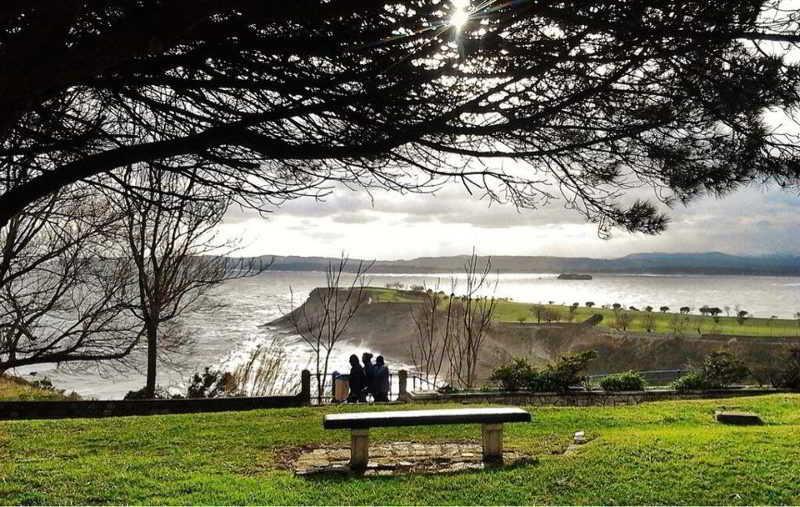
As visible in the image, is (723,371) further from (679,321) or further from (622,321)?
(679,321)

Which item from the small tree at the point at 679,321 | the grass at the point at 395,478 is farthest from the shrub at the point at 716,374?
the small tree at the point at 679,321

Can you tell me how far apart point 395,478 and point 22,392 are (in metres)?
13.8

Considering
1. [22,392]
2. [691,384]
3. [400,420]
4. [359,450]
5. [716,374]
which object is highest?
[400,420]

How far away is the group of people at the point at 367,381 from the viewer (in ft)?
40.9

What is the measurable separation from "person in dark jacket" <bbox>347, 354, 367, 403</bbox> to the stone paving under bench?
16.4ft

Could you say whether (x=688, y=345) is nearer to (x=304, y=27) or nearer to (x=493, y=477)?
(x=493, y=477)

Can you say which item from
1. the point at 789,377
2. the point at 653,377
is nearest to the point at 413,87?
the point at 789,377

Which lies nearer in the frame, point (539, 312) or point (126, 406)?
point (126, 406)

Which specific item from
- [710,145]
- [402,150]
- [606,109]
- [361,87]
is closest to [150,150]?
[361,87]

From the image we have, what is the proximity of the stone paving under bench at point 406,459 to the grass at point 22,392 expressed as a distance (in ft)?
31.8

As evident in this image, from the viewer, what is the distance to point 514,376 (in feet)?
45.3

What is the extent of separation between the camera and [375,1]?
3371 mm

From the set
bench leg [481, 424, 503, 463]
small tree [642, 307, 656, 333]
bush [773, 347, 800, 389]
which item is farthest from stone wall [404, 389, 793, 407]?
small tree [642, 307, 656, 333]

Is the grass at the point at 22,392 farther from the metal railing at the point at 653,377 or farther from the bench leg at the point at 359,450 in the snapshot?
the metal railing at the point at 653,377
